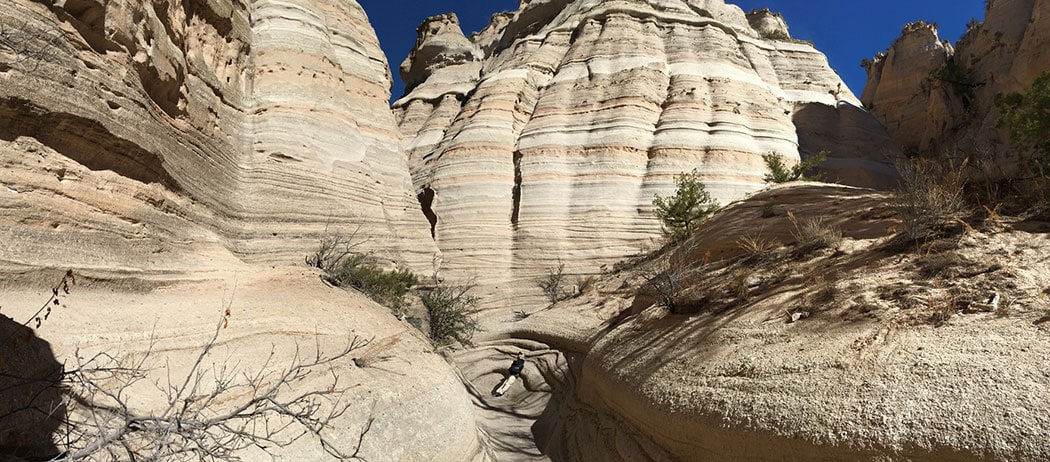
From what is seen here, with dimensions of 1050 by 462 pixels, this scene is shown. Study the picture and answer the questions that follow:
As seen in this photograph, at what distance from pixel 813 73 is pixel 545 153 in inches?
613

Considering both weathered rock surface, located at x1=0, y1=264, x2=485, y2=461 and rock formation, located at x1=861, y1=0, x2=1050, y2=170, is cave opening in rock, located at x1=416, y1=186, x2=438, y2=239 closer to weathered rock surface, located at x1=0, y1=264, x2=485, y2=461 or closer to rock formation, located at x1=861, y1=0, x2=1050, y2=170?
weathered rock surface, located at x1=0, y1=264, x2=485, y2=461

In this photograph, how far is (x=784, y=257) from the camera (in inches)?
273

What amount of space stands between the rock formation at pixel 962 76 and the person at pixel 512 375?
1461 centimetres

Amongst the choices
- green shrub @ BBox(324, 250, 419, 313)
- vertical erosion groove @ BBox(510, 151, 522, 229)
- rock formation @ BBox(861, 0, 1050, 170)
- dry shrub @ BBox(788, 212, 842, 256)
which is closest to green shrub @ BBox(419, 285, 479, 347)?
green shrub @ BBox(324, 250, 419, 313)

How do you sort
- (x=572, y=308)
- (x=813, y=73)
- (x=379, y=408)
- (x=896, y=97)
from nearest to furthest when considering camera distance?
1. (x=379, y=408)
2. (x=572, y=308)
3. (x=813, y=73)
4. (x=896, y=97)

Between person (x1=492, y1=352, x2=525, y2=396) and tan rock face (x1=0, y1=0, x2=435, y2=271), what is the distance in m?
3.33

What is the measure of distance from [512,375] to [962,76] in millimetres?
25062

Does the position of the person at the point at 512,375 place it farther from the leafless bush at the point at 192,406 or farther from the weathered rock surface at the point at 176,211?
the leafless bush at the point at 192,406

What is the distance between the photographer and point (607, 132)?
19.9m

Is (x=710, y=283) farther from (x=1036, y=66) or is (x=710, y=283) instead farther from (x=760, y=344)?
(x=1036, y=66)

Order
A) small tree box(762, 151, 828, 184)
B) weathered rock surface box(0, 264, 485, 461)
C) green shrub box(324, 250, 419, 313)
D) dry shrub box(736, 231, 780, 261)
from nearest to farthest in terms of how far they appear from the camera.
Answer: weathered rock surface box(0, 264, 485, 461)
dry shrub box(736, 231, 780, 261)
green shrub box(324, 250, 419, 313)
small tree box(762, 151, 828, 184)

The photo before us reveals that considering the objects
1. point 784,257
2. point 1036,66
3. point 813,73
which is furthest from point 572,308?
point 813,73

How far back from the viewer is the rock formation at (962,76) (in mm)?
19219

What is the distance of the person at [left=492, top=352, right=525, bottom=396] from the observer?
36.2ft
